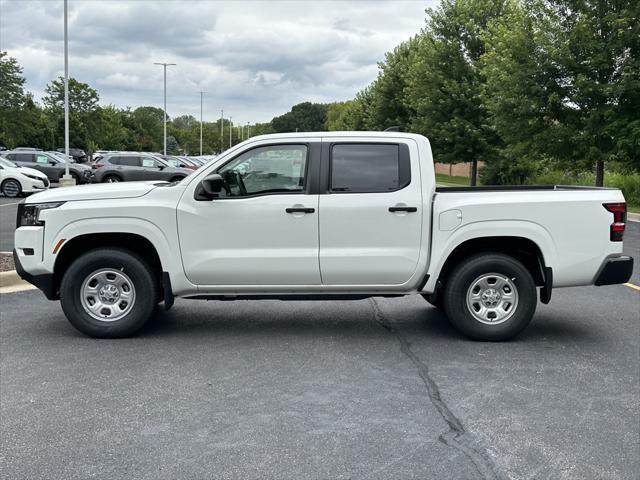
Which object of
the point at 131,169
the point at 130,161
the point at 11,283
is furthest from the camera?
the point at 130,161

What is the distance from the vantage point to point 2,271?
31.8 ft

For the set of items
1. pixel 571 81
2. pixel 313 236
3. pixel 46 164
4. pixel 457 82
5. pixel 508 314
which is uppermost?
pixel 457 82

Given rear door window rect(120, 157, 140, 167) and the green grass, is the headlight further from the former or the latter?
the green grass

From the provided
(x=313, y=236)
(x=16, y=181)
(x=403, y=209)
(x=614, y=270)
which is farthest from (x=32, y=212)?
(x=16, y=181)

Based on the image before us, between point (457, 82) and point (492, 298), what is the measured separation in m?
29.8

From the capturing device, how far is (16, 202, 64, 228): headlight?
6.87 metres

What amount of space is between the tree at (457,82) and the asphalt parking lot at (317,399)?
27.6 m

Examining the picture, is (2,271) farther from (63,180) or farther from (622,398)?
(63,180)

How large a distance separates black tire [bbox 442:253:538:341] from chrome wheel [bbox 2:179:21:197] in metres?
24.2

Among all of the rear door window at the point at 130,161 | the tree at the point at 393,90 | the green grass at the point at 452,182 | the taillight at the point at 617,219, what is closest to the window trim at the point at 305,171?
the taillight at the point at 617,219

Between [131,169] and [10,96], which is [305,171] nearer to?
[131,169]

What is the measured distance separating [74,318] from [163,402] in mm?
2213

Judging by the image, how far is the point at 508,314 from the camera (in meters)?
6.86

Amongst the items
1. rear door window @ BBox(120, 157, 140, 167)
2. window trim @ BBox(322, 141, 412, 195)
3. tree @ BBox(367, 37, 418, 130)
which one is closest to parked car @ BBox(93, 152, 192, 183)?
rear door window @ BBox(120, 157, 140, 167)
